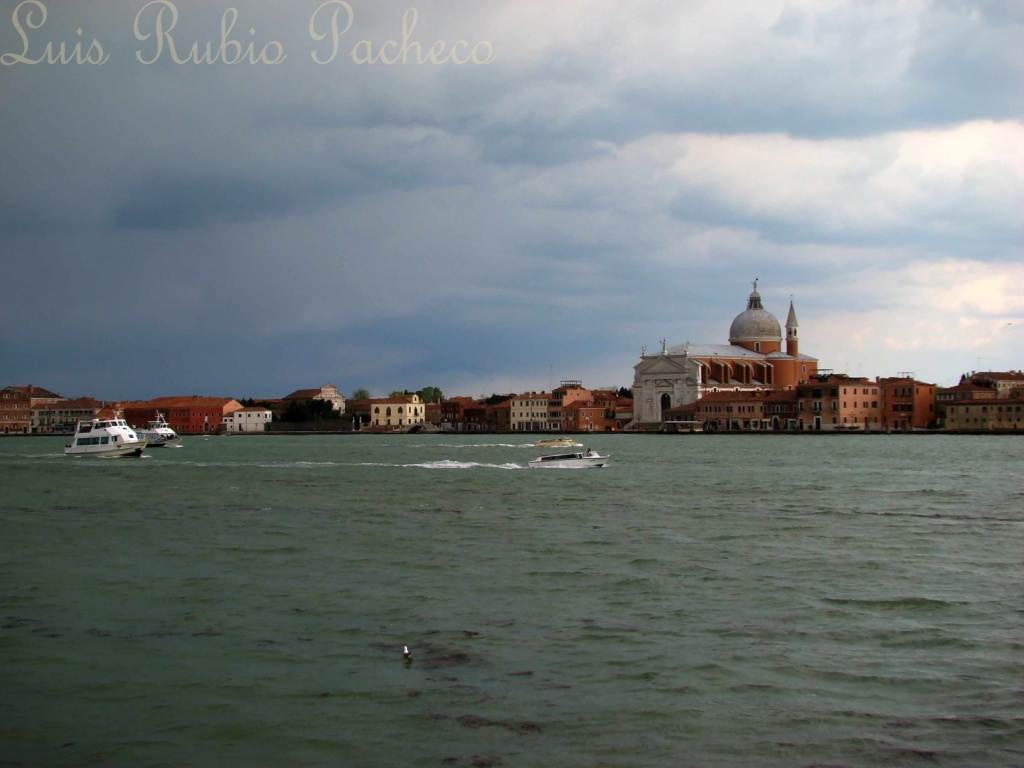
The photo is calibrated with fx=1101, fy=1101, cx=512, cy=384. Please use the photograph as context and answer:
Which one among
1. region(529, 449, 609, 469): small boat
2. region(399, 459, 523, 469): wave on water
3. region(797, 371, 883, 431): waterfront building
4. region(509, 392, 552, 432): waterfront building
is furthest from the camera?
region(509, 392, 552, 432): waterfront building

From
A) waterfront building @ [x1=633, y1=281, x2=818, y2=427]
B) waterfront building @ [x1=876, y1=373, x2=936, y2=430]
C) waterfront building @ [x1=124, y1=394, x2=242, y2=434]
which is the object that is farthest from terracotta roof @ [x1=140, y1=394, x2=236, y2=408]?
waterfront building @ [x1=876, y1=373, x2=936, y2=430]

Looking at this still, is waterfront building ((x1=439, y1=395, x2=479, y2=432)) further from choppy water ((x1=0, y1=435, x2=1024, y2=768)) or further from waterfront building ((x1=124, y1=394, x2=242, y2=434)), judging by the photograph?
choppy water ((x1=0, y1=435, x2=1024, y2=768))

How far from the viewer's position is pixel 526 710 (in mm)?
6582

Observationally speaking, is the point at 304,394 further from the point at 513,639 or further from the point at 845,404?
the point at 513,639

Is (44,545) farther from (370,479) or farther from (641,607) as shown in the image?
(370,479)

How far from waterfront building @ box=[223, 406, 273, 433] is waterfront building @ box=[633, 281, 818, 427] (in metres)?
33.7

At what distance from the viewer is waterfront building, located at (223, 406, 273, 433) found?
9725 centimetres

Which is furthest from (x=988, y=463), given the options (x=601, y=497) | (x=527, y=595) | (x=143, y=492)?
(x=527, y=595)

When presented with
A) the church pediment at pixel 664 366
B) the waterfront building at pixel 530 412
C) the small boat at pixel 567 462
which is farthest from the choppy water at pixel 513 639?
the waterfront building at pixel 530 412

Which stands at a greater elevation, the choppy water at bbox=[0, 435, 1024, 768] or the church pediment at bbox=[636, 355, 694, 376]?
the church pediment at bbox=[636, 355, 694, 376]

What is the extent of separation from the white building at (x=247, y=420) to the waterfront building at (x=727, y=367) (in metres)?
33.8

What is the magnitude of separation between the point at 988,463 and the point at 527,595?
2908 cm

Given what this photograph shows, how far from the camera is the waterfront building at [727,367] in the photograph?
82.6 metres

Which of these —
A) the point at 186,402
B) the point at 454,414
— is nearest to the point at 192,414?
the point at 186,402
